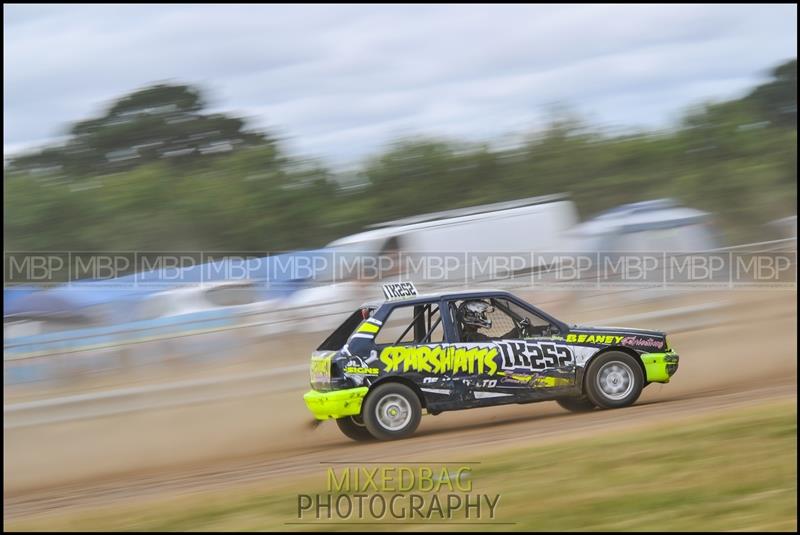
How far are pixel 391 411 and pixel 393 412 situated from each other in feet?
0.08

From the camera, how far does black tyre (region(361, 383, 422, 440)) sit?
9297 mm

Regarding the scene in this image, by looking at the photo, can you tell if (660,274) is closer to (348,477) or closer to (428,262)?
(428,262)

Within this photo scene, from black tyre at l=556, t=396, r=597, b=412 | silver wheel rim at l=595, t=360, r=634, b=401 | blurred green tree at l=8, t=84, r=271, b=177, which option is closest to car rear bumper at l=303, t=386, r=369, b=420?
black tyre at l=556, t=396, r=597, b=412

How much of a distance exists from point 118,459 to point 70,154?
13400mm

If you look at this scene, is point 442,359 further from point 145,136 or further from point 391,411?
point 145,136

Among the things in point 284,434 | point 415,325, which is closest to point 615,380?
point 415,325

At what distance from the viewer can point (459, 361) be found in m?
9.48

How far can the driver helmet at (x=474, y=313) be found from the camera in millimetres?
9664

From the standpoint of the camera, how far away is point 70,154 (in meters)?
22.6

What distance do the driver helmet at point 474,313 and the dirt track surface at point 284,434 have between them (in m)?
1.14

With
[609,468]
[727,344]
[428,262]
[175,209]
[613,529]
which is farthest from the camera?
[175,209]

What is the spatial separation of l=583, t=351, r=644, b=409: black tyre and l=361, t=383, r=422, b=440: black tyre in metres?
1.86

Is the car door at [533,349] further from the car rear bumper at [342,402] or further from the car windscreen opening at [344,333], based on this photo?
the car rear bumper at [342,402]

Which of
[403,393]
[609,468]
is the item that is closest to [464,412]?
[403,393]
